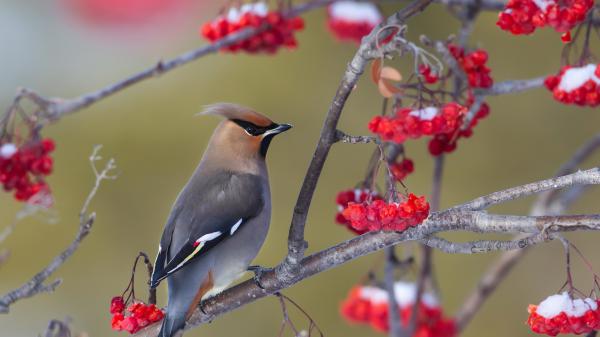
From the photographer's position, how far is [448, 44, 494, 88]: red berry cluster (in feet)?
9.25

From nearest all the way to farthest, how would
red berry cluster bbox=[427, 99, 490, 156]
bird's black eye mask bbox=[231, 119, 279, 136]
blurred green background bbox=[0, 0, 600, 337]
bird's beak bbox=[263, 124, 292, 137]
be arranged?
1. red berry cluster bbox=[427, 99, 490, 156]
2. bird's beak bbox=[263, 124, 292, 137]
3. bird's black eye mask bbox=[231, 119, 279, 136]
4. blurred green background bbox=[0, 0, 600, 337]

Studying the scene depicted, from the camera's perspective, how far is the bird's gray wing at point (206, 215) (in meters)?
3.11

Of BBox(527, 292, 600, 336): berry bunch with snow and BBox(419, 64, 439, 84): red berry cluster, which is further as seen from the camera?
BBox(419, 64, 439, 84): red berry cluster

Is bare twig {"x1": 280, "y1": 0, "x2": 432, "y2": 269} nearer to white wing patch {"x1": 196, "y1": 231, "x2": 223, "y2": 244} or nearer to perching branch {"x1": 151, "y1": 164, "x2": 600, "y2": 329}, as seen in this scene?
perching branch {"x1": 151, "y1": 164, "x2": 600, "y2": 329}

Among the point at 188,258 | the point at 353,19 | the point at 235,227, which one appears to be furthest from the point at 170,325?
the point at 353,19

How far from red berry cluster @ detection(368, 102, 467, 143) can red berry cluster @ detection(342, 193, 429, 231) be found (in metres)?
0.22

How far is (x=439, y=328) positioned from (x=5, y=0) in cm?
582

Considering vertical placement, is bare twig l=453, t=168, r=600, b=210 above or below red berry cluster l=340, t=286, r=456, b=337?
below

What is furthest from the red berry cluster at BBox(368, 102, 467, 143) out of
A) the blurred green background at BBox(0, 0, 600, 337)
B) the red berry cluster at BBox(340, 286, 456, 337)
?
the blurred green background at BBox(0, 0, 600, 337)

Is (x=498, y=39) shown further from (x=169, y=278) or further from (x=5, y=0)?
(x=5, y=0)

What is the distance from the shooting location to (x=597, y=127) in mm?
5367

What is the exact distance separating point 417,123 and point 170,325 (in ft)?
2.74

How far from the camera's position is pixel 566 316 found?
2.26 meters

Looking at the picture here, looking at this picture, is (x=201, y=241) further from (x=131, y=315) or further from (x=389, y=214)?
(x=389, y=214)
